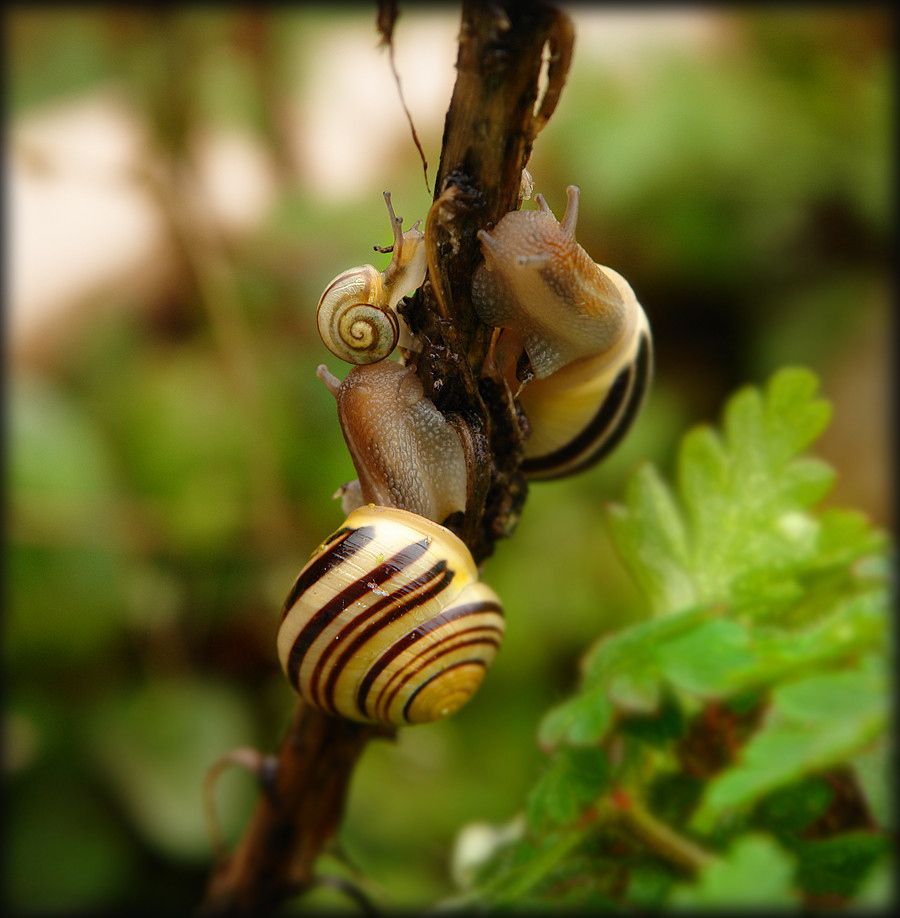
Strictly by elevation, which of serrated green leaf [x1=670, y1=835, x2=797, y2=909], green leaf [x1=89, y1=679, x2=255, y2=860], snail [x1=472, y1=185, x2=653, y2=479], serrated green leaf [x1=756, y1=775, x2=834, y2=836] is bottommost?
green leaf [x1=89, y1=679, x2=255, y2=860]

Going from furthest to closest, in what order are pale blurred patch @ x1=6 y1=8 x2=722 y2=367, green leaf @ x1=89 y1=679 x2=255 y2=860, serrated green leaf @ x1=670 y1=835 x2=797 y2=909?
pale blurred patch @ x1=6 y1=8 x2=722 y2=367, green leaf @ x1=89 y1=679 x2=255 y2=860, serrated green leaf @ x1=670 y1=835 x2=797 y2=909

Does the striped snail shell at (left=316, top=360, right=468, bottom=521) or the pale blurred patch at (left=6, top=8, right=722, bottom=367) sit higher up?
the pale blurred patch at (left=6, top=8, right=722, bottom=367)

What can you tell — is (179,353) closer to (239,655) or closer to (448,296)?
(239,655)

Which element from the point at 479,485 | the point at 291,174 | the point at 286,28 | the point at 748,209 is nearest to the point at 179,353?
the point at 291,174

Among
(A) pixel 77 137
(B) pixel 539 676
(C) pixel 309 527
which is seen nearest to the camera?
(B) pixel 539 676

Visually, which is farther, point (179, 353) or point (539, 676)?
point (179, 353)

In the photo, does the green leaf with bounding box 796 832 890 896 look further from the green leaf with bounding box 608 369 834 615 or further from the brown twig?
the brown twig

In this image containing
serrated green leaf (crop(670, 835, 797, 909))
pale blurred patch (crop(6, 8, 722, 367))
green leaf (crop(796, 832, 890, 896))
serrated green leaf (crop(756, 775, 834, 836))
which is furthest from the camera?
pale blurred patch (crop(6, 8, 722, 367))

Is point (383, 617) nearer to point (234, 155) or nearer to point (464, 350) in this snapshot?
point (464, 350)

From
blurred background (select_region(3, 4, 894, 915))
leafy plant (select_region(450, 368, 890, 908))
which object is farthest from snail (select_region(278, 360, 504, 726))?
blurred background (select_region(3, 4, 894, 915))
